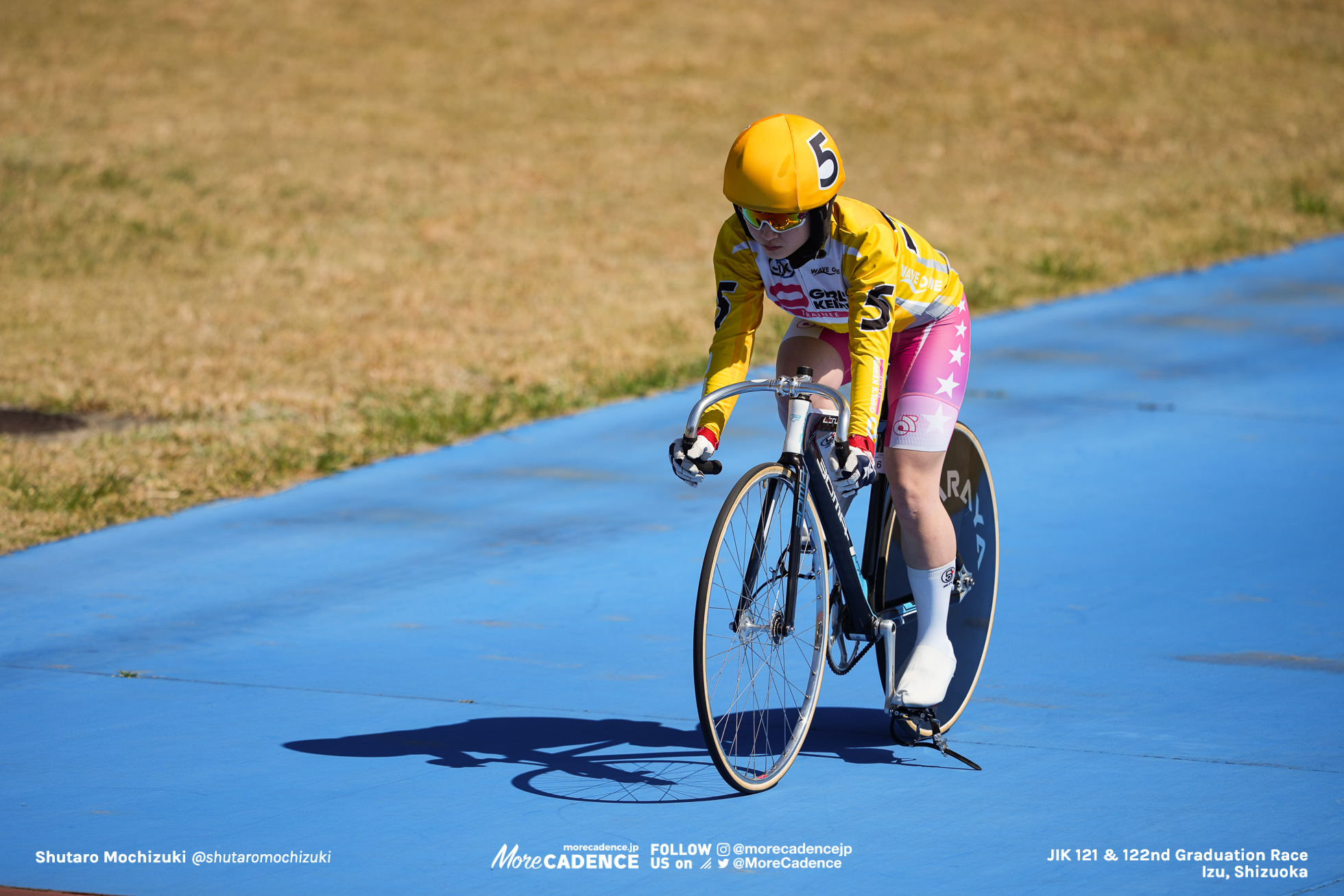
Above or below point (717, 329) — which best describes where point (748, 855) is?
below

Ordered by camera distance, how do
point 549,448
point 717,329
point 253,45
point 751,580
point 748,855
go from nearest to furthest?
point 748,855 < point 751,580 < point 717,329 < point 549,448 < point 253,45

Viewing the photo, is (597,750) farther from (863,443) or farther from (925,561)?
(863,443)

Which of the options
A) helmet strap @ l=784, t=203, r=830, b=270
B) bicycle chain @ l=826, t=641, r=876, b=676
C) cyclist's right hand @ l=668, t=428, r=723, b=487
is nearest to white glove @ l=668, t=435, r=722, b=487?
cyclist's right hand @ l=668, t=428, r=723, b=487

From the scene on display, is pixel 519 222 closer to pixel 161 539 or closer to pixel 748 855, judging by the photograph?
pixel 161 539

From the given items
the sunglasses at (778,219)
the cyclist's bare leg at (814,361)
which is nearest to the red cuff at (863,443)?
the cyclist's bare leg at (814,361)

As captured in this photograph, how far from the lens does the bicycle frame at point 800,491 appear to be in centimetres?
432

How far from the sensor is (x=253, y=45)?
87.8 feet

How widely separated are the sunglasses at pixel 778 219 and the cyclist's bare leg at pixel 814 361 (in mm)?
495

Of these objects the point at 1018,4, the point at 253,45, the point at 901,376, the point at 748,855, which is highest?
the point at 1018,4

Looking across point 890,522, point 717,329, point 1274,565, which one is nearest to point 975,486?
point 890,522

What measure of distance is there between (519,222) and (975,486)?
1283 cm

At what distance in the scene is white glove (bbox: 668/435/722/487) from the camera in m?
4.33

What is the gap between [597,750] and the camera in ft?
15.7

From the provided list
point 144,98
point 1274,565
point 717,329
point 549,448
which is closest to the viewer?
point 717,329
